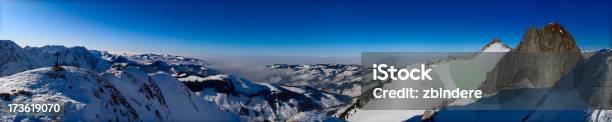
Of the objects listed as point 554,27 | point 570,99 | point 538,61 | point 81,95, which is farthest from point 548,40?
point 81,95

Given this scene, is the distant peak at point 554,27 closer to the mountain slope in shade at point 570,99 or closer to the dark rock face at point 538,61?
the dark rock face at point 538,61

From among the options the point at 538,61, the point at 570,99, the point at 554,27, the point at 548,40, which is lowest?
the point at 570,99

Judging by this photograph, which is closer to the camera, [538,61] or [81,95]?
[81,95]

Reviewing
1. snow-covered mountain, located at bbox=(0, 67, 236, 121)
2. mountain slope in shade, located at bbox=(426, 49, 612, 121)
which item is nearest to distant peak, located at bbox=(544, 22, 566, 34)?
mountain slope in shade, located at bbox=(426, 49, 612, 121)

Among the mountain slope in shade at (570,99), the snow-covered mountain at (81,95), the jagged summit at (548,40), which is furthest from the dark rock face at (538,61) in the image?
the snow-covered mountain at (81,95)

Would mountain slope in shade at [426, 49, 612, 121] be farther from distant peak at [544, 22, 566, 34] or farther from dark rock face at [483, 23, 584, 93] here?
distant peak at [544, 22, 566, 34]

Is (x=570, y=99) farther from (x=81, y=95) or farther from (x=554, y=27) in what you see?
(x=81, y=95)

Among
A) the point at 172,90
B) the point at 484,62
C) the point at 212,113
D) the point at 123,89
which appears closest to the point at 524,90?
the point at 484,62

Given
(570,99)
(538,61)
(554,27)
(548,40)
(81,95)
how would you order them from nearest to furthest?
(81,95) < (570,99) < (548,40) < (554,27) < (538,61)

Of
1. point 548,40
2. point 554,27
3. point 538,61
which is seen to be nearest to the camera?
point 548,40
